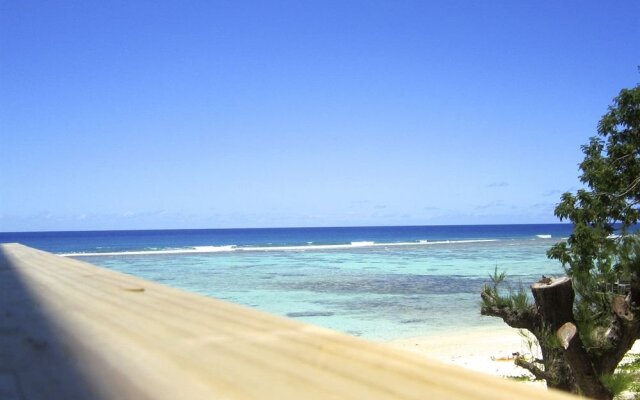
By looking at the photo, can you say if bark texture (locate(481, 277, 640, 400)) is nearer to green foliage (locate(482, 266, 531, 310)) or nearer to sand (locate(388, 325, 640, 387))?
green foliage (locate(482, 266, 531, 310))

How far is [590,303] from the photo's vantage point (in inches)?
213

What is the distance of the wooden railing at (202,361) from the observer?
0.47 m

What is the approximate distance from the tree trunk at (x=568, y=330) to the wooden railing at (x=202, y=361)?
14.5ft

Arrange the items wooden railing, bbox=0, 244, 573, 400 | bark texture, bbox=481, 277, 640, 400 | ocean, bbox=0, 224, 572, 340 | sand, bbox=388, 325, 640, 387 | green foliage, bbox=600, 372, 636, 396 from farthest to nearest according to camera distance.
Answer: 1. ocean, bbox=0, 224, 572, 340
2. sand, bbox=388, 325, 640, 387
3. bark texture, bbox=481, 277, 640, 400
4. green foliage, bbox=600, 372, 636, 396
5. wooden railing, bbox=0, 244, 573, 400

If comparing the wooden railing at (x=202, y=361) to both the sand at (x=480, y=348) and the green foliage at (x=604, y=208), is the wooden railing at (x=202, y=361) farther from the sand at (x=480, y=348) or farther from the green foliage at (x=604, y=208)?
the sand at (x=480, y=348)

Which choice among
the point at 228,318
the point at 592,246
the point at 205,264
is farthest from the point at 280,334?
the point at 205,264

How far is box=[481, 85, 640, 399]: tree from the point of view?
15.9 ft

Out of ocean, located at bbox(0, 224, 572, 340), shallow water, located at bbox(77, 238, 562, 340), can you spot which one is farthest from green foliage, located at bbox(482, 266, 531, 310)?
shallow water, located at bbox(77, 238, 562, 340)

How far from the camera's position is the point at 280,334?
2.21 ft

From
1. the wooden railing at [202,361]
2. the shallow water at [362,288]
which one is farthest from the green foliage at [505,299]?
the shallow water at [362,288]

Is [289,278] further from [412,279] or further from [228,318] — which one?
[228,318]

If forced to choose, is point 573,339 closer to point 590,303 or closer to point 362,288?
point 590,303

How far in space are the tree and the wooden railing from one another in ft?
14.8

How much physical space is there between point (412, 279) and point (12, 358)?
974 inches
